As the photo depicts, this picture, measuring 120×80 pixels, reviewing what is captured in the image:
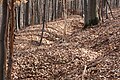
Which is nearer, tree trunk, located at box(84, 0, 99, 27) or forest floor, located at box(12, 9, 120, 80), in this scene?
forest floor, located at box(12, 9, 120, 80)

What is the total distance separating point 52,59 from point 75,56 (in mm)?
1192

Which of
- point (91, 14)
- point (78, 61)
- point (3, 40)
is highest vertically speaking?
point (91, 14)

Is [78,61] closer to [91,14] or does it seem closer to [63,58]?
[63,58]

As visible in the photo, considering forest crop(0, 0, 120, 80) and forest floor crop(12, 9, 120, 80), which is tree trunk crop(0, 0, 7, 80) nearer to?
forest crop(0, 0, 120, 80)

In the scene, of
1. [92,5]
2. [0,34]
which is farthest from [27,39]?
[0,34]

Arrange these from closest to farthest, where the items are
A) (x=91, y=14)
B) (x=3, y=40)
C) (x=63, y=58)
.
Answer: (x=3, y=40) → (x=63, y=58) → (x=91, y=14)

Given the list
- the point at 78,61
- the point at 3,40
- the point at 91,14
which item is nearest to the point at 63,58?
the point at 78,61

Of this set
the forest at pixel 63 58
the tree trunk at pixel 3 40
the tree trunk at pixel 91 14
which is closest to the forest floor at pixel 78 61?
the forest at pixel 63 58

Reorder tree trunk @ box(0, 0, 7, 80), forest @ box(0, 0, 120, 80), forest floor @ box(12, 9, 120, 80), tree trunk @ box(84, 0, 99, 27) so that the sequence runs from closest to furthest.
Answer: tree trunk @ box(0, 0, 7, 80)
forest @ box(0, 0, 120, 80)
forest floor @ box(12, 9, 120, 80)
tree trunk @ box(84, 0, 99, 27)

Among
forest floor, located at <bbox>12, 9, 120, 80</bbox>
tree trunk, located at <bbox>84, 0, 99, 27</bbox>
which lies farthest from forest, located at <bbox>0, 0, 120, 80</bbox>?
tree trunk, located at <bbox>84, 0, 99, 27</bbox>

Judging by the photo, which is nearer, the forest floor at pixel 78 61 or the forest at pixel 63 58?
the forest at pixel 63 58

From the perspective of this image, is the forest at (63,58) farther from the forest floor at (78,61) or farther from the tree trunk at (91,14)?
the tree trunk at (91,14)

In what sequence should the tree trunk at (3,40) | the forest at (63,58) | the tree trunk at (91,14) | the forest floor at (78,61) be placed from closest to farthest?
1. the tree trunk at (3,40)
2. the forest at (63,58)
3. the forest floor at (78,61)
4. the tree trunk at (91,14)

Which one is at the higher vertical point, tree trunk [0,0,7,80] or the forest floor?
tree trunk [0,0,7,80]
